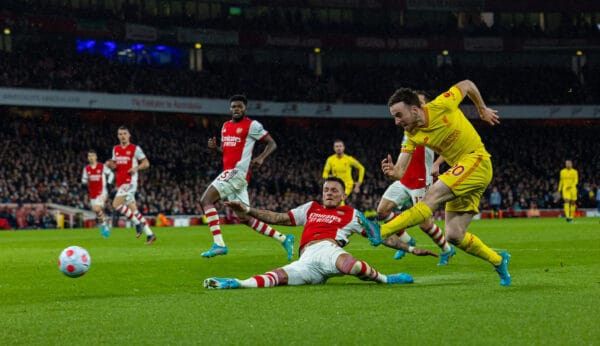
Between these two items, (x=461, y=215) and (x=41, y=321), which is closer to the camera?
(x=41, y=321)

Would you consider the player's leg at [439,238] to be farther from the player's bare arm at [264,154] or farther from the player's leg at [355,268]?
the player's leg at [355,268]

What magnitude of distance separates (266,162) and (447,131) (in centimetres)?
A: 3721

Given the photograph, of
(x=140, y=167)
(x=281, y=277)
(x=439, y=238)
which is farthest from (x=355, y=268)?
(x=140, y=167)

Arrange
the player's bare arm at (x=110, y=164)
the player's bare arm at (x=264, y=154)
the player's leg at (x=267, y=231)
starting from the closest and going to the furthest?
1. the player's leg at (x=267, y=231)
2. the player's bare arm at (x=264, y=154)
3. the player's bare arm at (x=110, y=164)

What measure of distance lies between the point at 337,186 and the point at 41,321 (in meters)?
3.65

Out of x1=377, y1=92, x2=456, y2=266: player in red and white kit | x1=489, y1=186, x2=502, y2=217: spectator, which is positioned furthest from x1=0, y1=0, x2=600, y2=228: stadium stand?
x1=377, y1=92, x2=456, y2=266: player in red and white kit

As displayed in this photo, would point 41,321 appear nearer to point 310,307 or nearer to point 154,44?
point 310,307

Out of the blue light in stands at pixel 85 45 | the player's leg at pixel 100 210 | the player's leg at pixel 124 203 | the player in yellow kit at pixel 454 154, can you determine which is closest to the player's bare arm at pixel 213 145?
the player in yellow kit at pixel 454 154

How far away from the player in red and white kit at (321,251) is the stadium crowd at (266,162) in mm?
25135

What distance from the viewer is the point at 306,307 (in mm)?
6801

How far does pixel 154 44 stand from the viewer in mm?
50062

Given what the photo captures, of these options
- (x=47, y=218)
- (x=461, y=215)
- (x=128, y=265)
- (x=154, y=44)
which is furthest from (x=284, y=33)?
(x=461, y=215)

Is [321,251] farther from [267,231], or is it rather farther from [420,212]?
[267,231]

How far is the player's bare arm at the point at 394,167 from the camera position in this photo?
893cm
